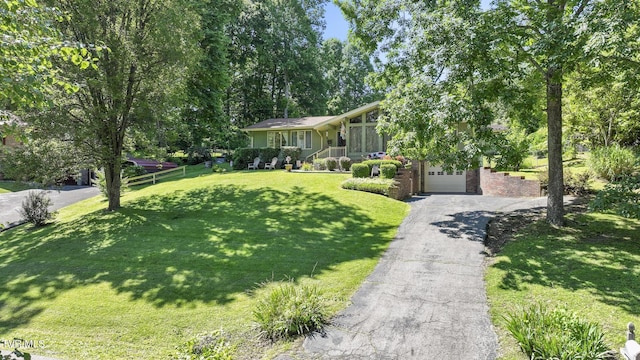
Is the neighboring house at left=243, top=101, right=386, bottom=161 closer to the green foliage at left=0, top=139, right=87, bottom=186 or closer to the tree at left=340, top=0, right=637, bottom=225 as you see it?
the tree at left=340, top=0, right=637, bottom=225

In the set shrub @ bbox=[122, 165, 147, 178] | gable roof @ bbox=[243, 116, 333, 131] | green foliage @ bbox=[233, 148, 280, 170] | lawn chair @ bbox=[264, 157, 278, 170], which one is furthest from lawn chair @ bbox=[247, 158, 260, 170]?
shrub @ bbox=[122, 165, 147, 178]

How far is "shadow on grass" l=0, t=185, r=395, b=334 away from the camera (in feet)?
23.5

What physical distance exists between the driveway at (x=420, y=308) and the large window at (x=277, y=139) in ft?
73.2

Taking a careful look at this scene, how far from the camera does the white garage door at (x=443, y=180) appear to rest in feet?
55.2

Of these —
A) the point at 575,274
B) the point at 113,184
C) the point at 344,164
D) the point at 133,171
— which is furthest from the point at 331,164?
the point at 575,274

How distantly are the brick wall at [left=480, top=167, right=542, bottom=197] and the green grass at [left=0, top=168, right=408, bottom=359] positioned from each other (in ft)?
15.6

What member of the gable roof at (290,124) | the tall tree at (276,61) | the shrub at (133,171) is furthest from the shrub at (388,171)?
the tall tree at (276,61)

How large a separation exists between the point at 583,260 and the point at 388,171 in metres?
8.60

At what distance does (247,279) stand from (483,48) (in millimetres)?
7233

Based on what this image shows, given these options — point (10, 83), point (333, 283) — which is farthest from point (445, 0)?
point (10, 83)

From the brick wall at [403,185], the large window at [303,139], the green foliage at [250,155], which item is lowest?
the brick wall at [403,185]

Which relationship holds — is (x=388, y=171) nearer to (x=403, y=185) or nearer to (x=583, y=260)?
(x=403, y=185)

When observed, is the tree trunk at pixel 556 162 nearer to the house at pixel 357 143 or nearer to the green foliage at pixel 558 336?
the house at pixel 357 143

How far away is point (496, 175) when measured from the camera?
1527cm
